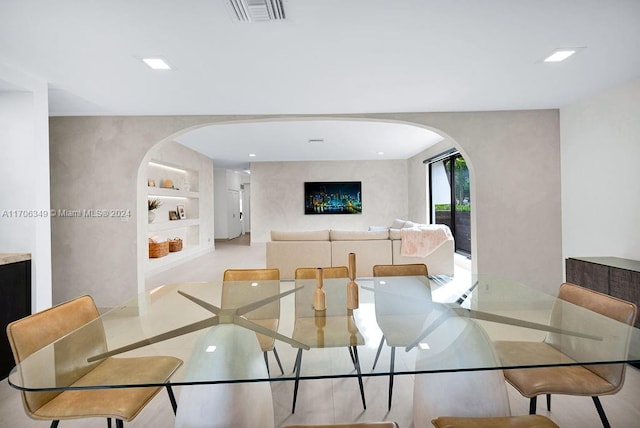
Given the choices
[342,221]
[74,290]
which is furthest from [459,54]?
[342,221]

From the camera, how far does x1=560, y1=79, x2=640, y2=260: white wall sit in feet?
10.9

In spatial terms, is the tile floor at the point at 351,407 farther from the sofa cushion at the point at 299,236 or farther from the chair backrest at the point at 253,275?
the sofa cushion at the point at 299,236

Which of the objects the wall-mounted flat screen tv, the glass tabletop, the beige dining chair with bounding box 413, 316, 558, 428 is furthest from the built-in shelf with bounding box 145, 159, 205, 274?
the beige dining chair with bounding box 413, 316, 558, 428

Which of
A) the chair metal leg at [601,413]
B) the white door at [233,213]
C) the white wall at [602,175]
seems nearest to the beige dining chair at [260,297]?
the chair metal leg at [601,413]

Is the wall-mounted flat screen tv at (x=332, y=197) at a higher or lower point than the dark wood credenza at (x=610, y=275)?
higher

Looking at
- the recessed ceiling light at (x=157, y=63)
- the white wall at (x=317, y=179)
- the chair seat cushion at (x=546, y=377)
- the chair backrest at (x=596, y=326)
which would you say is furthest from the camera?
the white wall at (x=317, y=179)

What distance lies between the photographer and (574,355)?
1388 mm

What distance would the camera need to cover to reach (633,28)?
2301 millimetres

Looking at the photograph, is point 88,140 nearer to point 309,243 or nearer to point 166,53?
point 166,53

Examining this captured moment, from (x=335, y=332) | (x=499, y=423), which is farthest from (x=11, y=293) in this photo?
(x=499, y=423)

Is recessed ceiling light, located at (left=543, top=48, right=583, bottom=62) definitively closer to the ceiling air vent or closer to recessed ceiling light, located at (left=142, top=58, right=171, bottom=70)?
the ceiling air vent

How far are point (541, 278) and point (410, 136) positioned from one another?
3506 millimetres

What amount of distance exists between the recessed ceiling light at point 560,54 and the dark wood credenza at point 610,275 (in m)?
1.78

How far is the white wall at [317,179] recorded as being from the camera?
10.1 m
